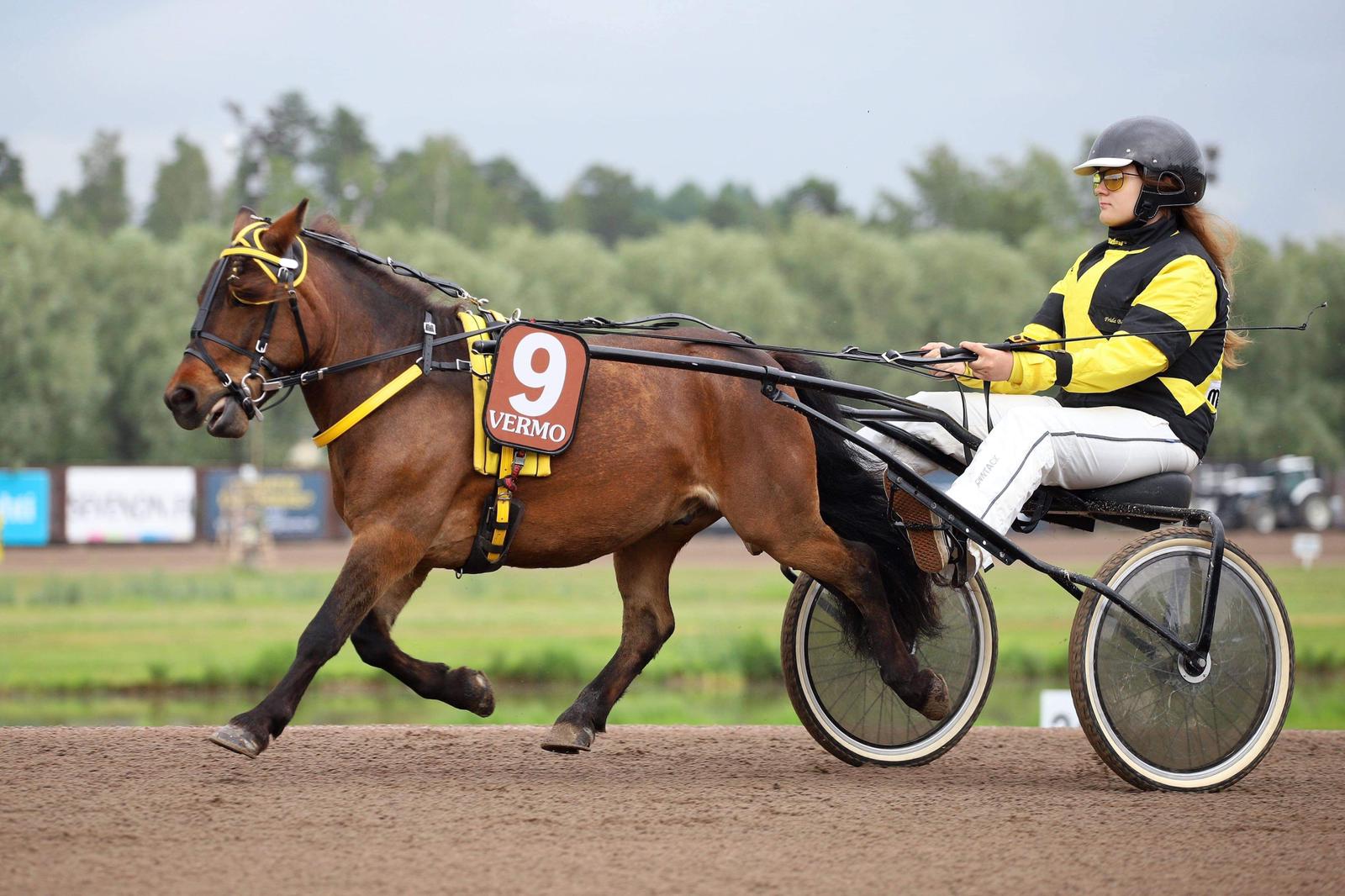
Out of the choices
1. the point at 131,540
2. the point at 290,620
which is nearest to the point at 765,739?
the point at 290,620

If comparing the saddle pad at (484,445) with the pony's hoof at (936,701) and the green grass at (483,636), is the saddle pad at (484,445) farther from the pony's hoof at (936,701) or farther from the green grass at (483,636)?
the green grass at (483,636)

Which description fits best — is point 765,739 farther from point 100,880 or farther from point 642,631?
point 100,880

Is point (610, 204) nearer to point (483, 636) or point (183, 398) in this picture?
point (483, 636)

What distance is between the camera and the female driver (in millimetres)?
5684

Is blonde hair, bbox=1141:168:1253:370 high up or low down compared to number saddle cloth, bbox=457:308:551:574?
up

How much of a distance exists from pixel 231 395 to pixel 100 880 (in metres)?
1.98

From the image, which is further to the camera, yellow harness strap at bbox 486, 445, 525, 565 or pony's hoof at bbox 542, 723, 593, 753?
pony's hoof at bbox 542, 723, 593, 753

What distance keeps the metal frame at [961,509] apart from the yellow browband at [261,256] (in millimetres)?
728

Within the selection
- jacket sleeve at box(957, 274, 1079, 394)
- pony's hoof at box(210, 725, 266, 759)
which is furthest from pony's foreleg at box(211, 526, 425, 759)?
jacket sleeve at box(957, 274, 1079, 394)

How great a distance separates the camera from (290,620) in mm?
18969

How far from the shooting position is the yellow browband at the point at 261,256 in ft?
18.4

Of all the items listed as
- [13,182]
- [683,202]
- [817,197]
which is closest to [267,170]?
[13,182]

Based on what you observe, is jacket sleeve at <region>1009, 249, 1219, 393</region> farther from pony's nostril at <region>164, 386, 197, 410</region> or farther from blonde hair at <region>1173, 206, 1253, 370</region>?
pony's nostril at <region>164, 386, 197, 410</region>

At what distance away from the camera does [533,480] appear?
5.84 metres
